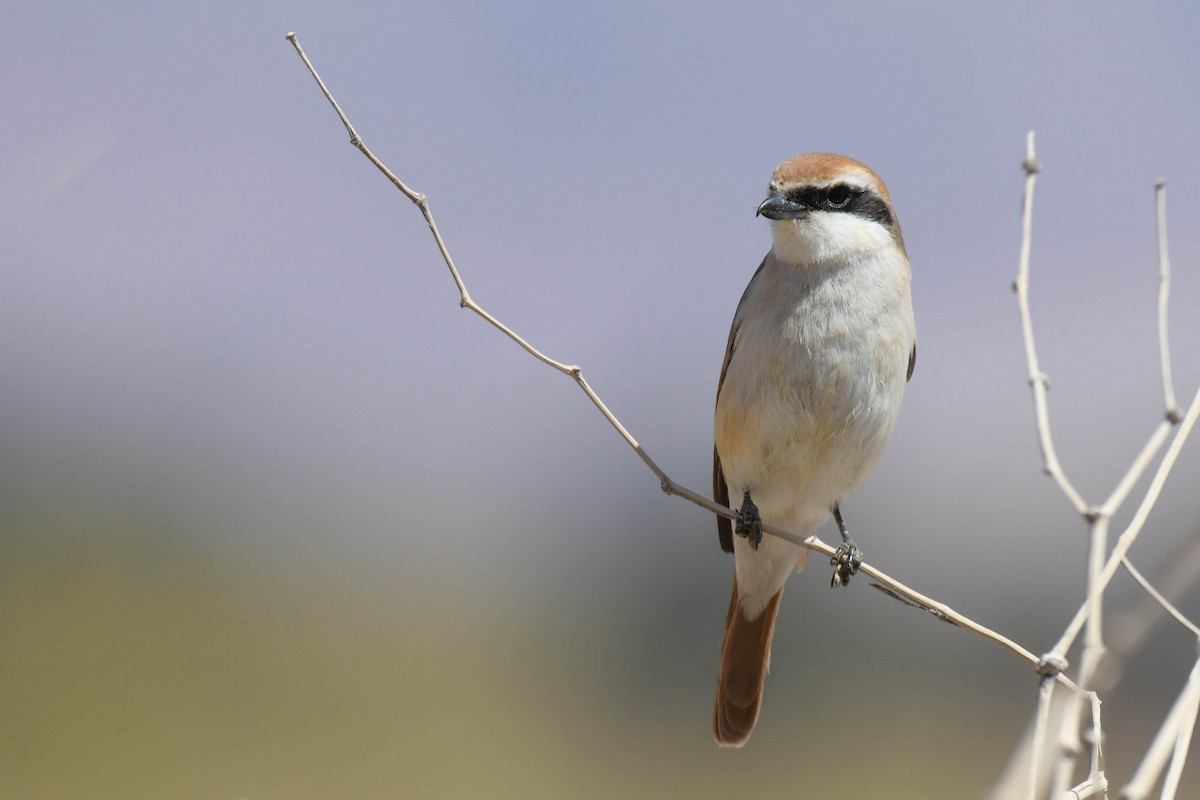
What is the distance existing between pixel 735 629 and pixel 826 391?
1.32 metres

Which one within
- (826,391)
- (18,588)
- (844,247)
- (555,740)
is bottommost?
(555,740)

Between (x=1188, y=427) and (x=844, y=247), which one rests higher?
(x=844, y=247)

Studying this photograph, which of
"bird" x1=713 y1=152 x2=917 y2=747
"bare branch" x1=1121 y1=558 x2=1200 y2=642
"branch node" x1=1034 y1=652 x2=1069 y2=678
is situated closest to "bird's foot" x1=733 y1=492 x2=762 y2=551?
"bird" x1=713 y1=152 x2=917 y2=747

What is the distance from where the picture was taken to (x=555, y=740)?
1681cm

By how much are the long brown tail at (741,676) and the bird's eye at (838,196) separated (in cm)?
154

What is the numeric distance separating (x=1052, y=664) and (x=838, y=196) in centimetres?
217

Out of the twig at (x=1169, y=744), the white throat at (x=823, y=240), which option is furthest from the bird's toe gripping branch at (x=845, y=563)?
the twig at (x=1169, y=744)

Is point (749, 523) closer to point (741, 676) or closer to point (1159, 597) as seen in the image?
point (741, 676)

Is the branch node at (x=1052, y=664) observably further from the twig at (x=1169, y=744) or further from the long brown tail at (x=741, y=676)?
the long brown tail at (x=741, y=676)

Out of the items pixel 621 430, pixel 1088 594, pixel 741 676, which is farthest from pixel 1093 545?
pixel 741 676

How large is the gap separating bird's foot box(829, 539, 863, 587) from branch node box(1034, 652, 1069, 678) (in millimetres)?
1878

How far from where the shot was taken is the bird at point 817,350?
132 inches

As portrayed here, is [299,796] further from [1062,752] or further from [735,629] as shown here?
[1062,752]

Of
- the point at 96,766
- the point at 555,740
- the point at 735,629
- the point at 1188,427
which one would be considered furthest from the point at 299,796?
the point at 1188,427
